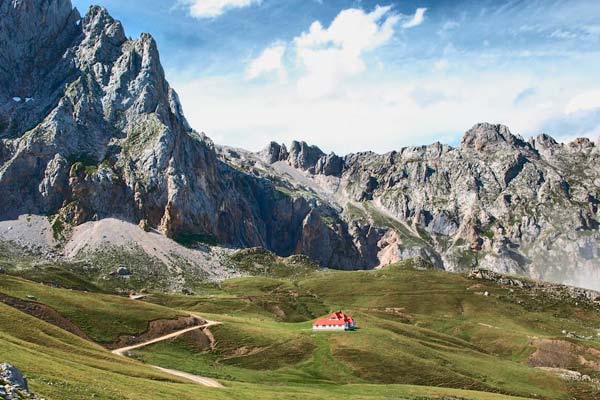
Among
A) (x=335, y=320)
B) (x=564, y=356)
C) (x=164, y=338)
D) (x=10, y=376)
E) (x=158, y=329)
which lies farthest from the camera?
(x=564, y=356)

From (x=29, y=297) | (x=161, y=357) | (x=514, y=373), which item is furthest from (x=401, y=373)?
(x=29, y=297)

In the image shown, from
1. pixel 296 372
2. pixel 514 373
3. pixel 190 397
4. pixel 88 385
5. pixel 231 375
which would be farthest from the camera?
pixel 514 373

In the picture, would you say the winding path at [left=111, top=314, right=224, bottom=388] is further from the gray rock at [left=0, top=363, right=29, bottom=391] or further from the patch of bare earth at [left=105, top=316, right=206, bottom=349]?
the gray rock at [left=0, top=363, right=29, bottom=391]

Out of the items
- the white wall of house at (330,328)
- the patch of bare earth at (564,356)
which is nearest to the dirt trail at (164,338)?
the white wall of house at (330,328)

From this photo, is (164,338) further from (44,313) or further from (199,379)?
(199,379)

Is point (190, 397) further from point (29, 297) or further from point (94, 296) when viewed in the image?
point (94, 296)

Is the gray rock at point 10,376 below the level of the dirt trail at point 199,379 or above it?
above

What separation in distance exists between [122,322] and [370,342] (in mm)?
59044

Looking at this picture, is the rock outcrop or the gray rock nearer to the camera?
the rock outcrop

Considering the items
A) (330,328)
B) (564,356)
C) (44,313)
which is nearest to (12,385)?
(44,313)

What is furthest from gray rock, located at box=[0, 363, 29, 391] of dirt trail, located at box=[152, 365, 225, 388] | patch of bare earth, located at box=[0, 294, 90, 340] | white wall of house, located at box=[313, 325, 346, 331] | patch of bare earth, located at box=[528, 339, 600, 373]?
patch of bare earth, located at box=[528, 339, 600, 373]

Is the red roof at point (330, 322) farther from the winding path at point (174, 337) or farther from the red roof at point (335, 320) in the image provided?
the winding path at point (174, 337)

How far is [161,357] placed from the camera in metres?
111

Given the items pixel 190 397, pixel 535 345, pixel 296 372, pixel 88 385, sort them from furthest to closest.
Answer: pixel 535 345
pixel 296 372
pixel 190 397
pixel 88 385
